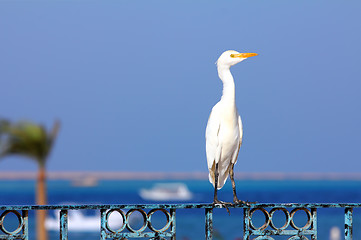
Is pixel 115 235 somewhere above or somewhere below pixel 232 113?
below

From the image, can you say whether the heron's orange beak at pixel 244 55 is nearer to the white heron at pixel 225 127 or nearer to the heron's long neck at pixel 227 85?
the white heron at pixel 225 127

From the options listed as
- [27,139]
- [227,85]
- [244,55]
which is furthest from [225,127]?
[27,139]

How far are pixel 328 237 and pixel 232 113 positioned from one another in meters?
29.2

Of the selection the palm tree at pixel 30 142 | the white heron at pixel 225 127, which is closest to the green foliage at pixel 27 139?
the palm tree at pixel 30 142

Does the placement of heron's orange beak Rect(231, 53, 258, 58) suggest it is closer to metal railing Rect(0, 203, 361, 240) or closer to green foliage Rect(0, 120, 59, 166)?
metal railing Rect(0, 203, 361, 240)

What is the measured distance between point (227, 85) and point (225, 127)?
0.33 m

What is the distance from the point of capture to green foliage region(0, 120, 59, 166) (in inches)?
542

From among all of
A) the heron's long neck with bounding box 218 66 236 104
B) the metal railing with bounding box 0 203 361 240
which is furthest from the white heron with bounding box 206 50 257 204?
the metal railing with bounding box 0 203 361 240

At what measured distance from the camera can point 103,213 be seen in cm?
341

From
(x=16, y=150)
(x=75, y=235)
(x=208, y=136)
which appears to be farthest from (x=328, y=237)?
(x=208, y=136)

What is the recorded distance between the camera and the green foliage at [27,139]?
13.8m

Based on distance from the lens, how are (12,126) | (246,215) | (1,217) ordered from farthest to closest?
(12,126), (246,215), (1,217)

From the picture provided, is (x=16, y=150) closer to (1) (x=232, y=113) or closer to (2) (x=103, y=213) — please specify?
(1) (x=232, y=113)

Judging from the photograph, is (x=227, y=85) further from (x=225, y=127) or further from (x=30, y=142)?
(x=30, y=142)
